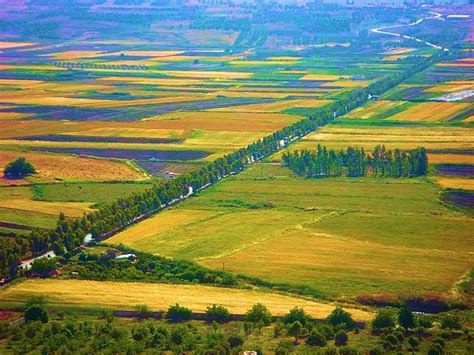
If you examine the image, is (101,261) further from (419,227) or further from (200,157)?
(200,157)

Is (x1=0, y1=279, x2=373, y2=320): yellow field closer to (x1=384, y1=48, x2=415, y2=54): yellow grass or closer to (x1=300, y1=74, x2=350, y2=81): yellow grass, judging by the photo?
(x1=300, y1=74, x2=350, y2=81): yellow grass

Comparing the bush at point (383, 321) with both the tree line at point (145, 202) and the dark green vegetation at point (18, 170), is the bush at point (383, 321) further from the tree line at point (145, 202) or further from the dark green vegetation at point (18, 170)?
the dark green vegetation at point (18, 170)

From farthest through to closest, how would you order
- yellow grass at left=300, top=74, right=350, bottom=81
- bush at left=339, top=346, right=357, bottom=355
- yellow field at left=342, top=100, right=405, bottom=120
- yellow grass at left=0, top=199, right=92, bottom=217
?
yellow grass at left=300, top=74, right=350, bottom=81 < yellow field at left=342, top=100, right=405, bottom=120 < yellow grass at left=0, top=199, right=92, bottom=217 < bush at left=339, top=346, right=357, bottom=355

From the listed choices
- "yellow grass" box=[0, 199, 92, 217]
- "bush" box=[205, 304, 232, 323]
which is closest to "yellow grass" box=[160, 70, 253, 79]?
"yellow grass" box=[0, 199, 92, 217]

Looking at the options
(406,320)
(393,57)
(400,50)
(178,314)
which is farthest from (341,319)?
(400,50)

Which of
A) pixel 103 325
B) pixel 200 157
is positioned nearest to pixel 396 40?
pixel 200 157
